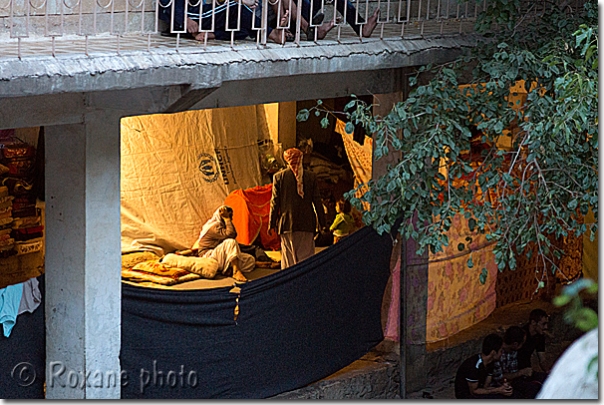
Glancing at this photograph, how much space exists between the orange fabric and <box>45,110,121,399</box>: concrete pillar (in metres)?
3.38

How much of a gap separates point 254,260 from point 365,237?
234cm

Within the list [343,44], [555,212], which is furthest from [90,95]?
[555,212]

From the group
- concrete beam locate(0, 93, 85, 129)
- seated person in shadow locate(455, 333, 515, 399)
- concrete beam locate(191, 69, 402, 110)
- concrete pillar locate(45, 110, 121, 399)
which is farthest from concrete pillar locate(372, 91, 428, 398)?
concrete beam locate(0, 93, 85, 129)

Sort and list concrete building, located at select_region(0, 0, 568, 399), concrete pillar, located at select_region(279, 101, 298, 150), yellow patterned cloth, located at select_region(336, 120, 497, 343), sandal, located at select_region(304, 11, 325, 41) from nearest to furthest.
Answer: concrete building, located at select_region(0, 0, 568, 399), sandal, located at select_region(304, 11, 325, 41), yellow patterned cloth, located at select_region(336, 120, 497, 343), concrete pillar, located at select_region(279, 101, 298, 150)

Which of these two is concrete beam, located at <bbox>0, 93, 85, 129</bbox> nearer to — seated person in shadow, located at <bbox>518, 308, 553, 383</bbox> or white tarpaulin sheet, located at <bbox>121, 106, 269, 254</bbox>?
white tarpaulin sheet, located at <bbox>121, 106, 269, 254</bbox>

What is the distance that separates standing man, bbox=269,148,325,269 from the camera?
31.8ft

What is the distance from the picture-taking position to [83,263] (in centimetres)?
676

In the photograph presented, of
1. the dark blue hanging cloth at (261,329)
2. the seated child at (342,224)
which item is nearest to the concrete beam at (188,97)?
the dark blue hanging cloth at (261,329)

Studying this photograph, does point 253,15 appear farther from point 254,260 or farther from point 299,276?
point 254,260

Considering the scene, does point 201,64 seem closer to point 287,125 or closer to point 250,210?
point 250,210

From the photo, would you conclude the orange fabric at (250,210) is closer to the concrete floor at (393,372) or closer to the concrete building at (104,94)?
the concrete floor at (393,372)

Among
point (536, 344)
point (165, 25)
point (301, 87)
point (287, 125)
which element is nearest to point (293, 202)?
point (287, 125)

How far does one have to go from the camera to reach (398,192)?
668cm

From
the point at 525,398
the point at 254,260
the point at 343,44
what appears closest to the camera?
the point at 343,44
